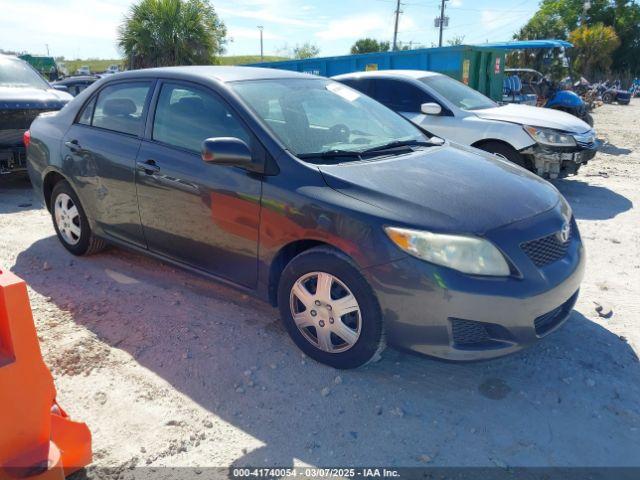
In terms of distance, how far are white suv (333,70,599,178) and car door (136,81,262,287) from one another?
359 cm

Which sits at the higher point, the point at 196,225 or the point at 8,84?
the point at 8,84

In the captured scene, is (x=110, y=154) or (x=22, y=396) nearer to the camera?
(x=22, y=396)

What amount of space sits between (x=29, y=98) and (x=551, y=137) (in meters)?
6.97

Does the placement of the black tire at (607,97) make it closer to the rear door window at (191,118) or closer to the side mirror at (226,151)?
the rear door window at (191,118)

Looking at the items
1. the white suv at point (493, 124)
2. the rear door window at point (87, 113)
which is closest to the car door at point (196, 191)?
the rear door window at point (87, 113)

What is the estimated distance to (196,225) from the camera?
3.49 metres

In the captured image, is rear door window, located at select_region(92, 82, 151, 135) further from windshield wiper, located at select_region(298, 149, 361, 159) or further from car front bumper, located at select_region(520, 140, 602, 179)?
car front bumper, located at select_region(520, 140, 602, 179)

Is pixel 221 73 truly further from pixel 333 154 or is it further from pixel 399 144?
pixel 399 144

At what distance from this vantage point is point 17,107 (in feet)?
23.4

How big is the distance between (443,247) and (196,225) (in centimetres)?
167

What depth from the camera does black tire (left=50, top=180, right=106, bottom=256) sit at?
4.50 m

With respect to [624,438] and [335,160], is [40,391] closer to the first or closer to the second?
[335,160]

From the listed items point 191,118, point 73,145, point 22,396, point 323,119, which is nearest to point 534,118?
point 323,119

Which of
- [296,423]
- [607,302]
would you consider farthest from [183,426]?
[607,302]
